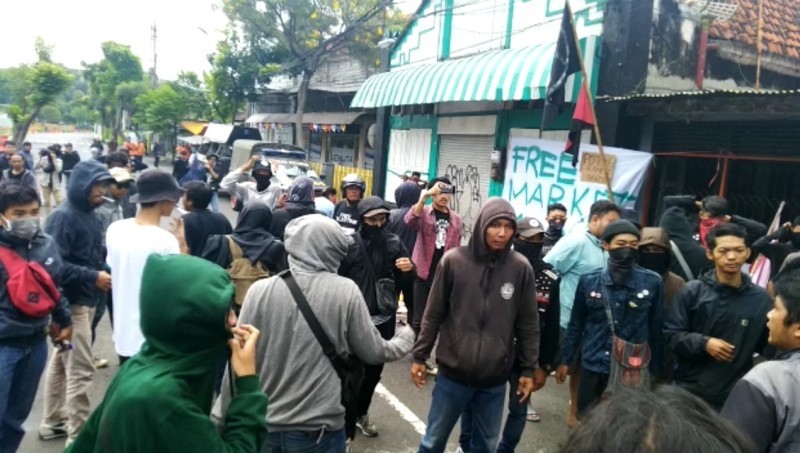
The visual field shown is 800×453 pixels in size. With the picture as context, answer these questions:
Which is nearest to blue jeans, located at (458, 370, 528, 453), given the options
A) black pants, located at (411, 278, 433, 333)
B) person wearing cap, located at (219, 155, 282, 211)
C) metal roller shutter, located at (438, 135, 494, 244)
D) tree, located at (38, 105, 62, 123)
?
black pants, located at (411, 278, 433, 333)

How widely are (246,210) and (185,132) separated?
41.0 metres

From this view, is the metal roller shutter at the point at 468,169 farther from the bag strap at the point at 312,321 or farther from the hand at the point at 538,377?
the bag strap at the point at 312,321

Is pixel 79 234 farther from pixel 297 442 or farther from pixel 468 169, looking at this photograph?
pixel 468 169

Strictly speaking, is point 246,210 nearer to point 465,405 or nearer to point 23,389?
point 23,389

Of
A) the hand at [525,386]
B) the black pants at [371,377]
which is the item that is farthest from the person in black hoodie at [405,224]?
the hand at [525,386]

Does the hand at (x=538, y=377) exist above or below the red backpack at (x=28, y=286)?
below

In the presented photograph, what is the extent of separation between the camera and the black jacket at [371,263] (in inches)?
158

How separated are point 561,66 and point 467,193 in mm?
4612

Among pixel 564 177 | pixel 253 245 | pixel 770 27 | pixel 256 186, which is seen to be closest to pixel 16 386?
pixel 253 245

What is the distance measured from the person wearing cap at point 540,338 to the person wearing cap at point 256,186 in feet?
10.1

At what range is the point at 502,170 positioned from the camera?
1103 cm

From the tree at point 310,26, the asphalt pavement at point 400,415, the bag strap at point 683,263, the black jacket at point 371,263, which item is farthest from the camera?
the tree at point 310,26

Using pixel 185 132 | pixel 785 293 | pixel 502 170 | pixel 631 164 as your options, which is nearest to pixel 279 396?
pixel 785 293

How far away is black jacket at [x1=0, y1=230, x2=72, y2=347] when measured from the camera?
3.04 meters
